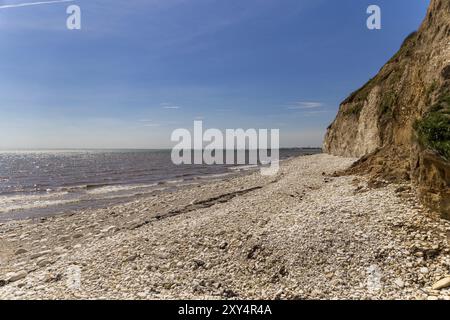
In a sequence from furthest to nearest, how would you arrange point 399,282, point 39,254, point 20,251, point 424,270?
point 20,251
point 39,254
point 424,270
point 399,282

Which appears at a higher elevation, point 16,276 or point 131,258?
point 131,258

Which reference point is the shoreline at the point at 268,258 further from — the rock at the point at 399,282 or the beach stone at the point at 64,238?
the beach stone at the point at 64,238

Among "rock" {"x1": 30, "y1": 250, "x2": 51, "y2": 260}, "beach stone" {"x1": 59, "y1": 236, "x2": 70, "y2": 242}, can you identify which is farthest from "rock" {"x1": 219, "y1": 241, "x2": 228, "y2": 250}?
"beach stone" {"x1": 59, "y1": 236, "x2": 70, "y2": 242}

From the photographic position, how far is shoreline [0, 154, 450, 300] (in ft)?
20.0

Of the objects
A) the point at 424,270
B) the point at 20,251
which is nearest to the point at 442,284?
the point at 424,270

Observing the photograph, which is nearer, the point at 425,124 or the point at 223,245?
the point at 223,245

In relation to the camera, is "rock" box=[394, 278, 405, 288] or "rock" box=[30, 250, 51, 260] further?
"rock" box=[30, 250, 51, 260]

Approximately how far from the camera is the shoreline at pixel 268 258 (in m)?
6.08

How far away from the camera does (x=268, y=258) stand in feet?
24.6

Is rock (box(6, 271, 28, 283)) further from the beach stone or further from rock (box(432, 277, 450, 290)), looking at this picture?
rock (box(432, 277, 450, 290))

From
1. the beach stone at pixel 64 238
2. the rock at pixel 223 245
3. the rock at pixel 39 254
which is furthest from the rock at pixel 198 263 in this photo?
the beach stone at pixel 64 238

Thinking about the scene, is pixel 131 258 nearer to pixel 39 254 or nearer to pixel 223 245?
pixel 223 245

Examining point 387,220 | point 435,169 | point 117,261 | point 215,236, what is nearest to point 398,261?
point 387,220
